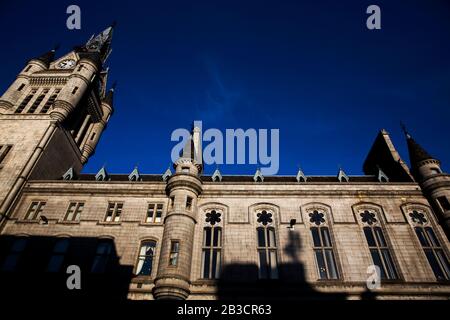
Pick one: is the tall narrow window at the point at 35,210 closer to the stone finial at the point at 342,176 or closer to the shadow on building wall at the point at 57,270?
the shadow on building wall at the point at 57,270

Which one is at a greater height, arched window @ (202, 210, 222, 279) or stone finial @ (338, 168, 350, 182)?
stone finial @ (338, 168, 350, 182)

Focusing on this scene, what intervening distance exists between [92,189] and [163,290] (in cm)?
1117

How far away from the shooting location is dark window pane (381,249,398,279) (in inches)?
730

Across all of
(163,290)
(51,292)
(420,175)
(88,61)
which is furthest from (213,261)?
(88,61)

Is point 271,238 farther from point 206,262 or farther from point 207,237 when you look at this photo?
point 206,262

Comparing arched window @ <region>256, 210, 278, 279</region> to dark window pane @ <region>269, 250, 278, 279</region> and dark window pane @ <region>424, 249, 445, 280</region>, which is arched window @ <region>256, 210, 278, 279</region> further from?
dark window pane @ <region>424, 249, 445, 280</region>

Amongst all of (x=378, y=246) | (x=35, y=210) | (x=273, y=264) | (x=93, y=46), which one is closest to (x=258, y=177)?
(x=273, y=264)

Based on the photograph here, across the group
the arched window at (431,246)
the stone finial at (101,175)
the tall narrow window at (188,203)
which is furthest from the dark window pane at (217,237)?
the arched window at (431,246)

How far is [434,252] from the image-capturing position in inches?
765

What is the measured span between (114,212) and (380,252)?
19.8 metres

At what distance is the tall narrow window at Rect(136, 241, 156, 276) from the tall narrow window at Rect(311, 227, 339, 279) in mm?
11406

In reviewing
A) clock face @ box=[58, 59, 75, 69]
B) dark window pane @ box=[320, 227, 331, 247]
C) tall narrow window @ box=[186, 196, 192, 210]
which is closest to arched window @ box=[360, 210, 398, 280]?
dark window pane @ box=[320, 227, 331, 247]
